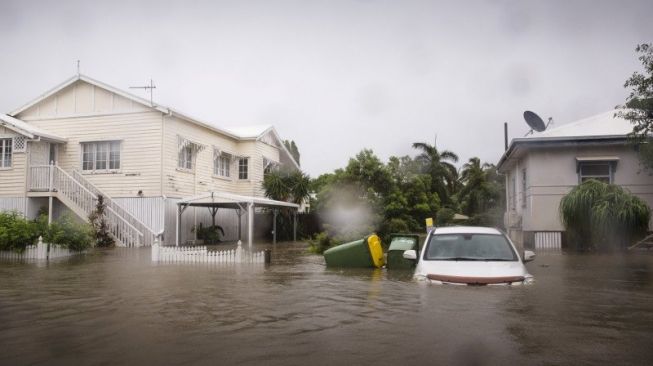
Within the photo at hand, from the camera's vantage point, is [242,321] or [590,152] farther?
[590,152]

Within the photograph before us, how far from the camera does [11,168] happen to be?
24766 mm

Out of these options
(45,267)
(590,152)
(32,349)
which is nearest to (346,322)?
(32,349)

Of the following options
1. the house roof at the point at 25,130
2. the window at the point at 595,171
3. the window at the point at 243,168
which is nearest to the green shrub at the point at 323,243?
the window at the point at 595,171

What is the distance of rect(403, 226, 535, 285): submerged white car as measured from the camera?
887 cm

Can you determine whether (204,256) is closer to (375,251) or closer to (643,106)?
(375,251)

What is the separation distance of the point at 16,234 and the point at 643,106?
804 inches

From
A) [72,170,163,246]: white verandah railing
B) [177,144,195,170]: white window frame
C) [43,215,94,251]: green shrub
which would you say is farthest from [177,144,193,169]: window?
[43,215,94,251]: green shrub

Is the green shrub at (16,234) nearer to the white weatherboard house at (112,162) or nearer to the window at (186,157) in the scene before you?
the white weatherboard house at (112,162)

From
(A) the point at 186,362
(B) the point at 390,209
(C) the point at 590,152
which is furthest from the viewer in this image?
(B) the point at 390,209

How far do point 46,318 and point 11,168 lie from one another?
20.0m

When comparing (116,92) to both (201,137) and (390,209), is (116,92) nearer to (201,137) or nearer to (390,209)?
(201,137)

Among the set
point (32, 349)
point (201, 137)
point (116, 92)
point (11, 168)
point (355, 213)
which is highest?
point (116, 92)

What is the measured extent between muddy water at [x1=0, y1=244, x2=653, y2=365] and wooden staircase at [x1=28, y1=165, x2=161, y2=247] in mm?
11466

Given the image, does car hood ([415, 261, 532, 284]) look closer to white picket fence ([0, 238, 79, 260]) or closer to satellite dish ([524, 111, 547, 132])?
white picket fence ([0, 238, 79, 260])
